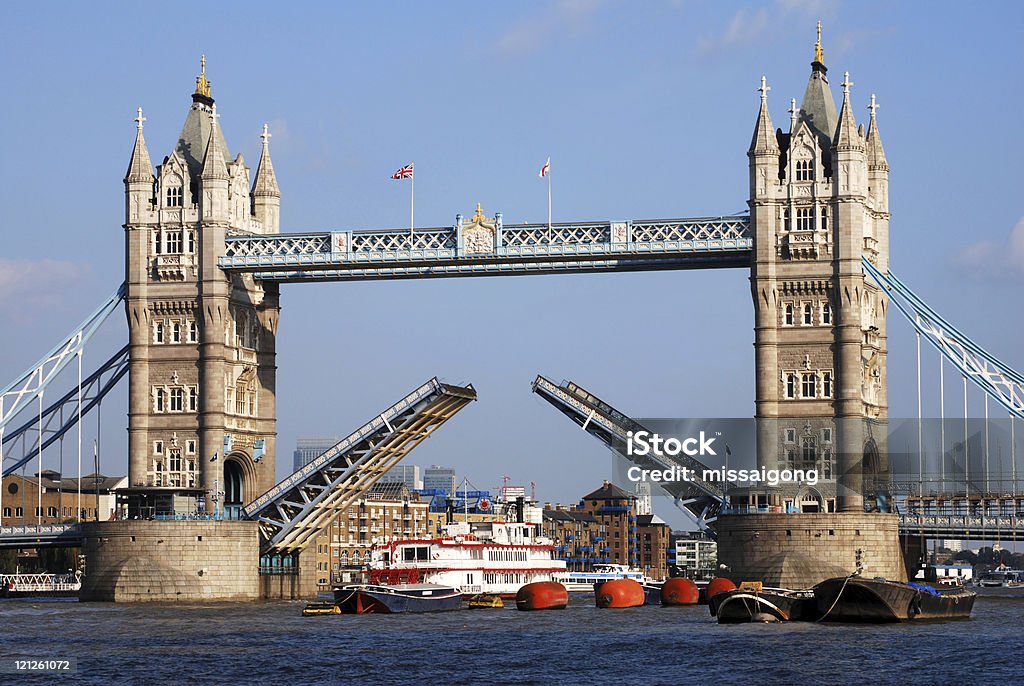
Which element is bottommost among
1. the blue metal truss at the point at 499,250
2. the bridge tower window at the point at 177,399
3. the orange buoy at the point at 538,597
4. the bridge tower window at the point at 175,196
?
the orange buoy at the point at 538,597

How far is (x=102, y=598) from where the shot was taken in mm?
99062

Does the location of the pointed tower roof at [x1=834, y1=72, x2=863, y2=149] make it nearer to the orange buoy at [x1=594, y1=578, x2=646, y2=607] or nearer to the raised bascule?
the raised bascule

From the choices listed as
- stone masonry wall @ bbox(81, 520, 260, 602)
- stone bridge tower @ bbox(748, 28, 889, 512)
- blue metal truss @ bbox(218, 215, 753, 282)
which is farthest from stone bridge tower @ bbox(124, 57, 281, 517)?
stone bridge tower @ bbox(748, 28, 889, 512)

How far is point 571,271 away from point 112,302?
82.5 feet

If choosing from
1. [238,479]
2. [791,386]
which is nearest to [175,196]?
[238,479]

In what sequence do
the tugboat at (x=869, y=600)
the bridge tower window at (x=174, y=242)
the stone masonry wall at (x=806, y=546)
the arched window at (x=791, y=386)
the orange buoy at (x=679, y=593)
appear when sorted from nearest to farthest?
the tugboat at (x=869, y=600)
the stone masonry wall at (x=806, y=546)
the arched window at (x=791, y=386)
the orange buoy at (x=679, y=593)
the bridge tower window at (x=174, y=242)

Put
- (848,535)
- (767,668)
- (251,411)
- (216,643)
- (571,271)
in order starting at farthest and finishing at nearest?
(251,411) < (571,271) < (848,535) < (216,643) < (767,668)

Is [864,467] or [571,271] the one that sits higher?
[571,271]

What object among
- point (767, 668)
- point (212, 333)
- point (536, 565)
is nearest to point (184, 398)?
point (212, 333)

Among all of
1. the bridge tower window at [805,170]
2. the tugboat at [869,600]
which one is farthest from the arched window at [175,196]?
the tugboat at [869,600]

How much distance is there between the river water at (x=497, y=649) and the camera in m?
62.2

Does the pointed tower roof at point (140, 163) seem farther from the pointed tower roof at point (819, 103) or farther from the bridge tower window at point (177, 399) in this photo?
the pointed tower roof at point (819, 103)

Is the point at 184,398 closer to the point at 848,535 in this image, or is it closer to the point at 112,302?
the point at 112,302

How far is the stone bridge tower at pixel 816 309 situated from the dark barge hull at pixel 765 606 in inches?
534
